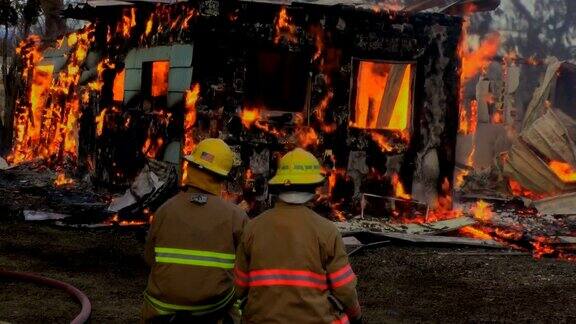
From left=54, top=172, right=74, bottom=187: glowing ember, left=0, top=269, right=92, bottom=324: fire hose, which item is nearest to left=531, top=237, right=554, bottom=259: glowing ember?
left=0, top=269, right=92, bottom=324: fire hose

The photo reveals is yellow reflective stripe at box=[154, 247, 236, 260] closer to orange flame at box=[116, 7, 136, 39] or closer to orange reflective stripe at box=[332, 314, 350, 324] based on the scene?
orange reflective stripe at box=[332, 314, 350, 324]

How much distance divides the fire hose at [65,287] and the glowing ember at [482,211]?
26.9ft

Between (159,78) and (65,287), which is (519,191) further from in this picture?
(65,287)

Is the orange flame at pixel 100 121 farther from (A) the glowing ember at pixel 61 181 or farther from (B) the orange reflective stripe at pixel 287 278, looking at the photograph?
(B) the orange reflective stripe at pixel 287 278

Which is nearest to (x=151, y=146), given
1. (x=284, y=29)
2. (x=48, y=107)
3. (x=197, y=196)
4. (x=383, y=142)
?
(x=284, y=29)

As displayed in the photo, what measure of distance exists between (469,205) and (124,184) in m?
7.67

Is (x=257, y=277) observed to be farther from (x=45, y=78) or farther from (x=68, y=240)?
(x=45, y=78)

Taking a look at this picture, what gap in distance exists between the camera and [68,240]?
31.3 feet

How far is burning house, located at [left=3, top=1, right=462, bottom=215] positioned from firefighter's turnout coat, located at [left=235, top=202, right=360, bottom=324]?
8.28 metres

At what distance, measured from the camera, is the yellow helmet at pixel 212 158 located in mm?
3795

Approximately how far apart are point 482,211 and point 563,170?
125 inches

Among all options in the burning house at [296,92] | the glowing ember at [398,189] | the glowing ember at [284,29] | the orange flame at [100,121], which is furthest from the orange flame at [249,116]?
the orange flame at [100,121]

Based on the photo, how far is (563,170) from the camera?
15281 millimetres

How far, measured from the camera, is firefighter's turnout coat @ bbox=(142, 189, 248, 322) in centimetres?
361
